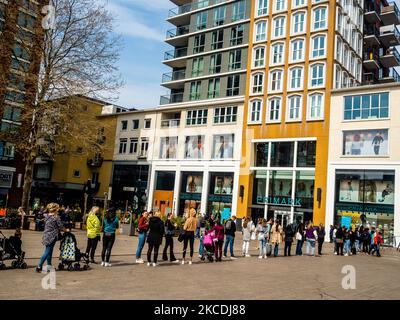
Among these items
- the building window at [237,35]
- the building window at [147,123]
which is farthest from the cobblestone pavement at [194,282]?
the building window at [147,123]

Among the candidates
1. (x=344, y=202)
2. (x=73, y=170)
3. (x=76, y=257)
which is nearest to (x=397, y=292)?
(x=76, y=257)

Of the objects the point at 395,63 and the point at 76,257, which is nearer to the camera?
the point at 76,257

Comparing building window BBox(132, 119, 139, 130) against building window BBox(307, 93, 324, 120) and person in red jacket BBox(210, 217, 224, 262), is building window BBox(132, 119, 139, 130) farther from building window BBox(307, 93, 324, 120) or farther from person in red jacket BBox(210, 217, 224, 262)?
person in red jacket BBox(210, 217, 224, 262)

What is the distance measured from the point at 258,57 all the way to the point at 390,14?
1735 cm

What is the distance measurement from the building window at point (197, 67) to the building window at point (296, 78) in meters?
12.2

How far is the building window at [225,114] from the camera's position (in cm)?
4297

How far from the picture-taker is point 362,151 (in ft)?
112

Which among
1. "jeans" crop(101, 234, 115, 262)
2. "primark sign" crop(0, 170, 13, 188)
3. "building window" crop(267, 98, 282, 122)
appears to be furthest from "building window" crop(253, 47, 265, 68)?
"jeans" crop(101, 234, 115, 262)

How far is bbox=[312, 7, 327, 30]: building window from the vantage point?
38422 millimetres

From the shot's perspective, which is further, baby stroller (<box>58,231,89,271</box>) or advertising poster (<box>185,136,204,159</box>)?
advertising poster (<box>185,136,204,159</box>)

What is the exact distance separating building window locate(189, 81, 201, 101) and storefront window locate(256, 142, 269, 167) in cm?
1100

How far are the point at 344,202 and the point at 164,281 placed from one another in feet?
91.9

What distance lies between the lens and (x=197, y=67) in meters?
48.2

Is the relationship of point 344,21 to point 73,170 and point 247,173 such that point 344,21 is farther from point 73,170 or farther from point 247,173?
point 73,170
